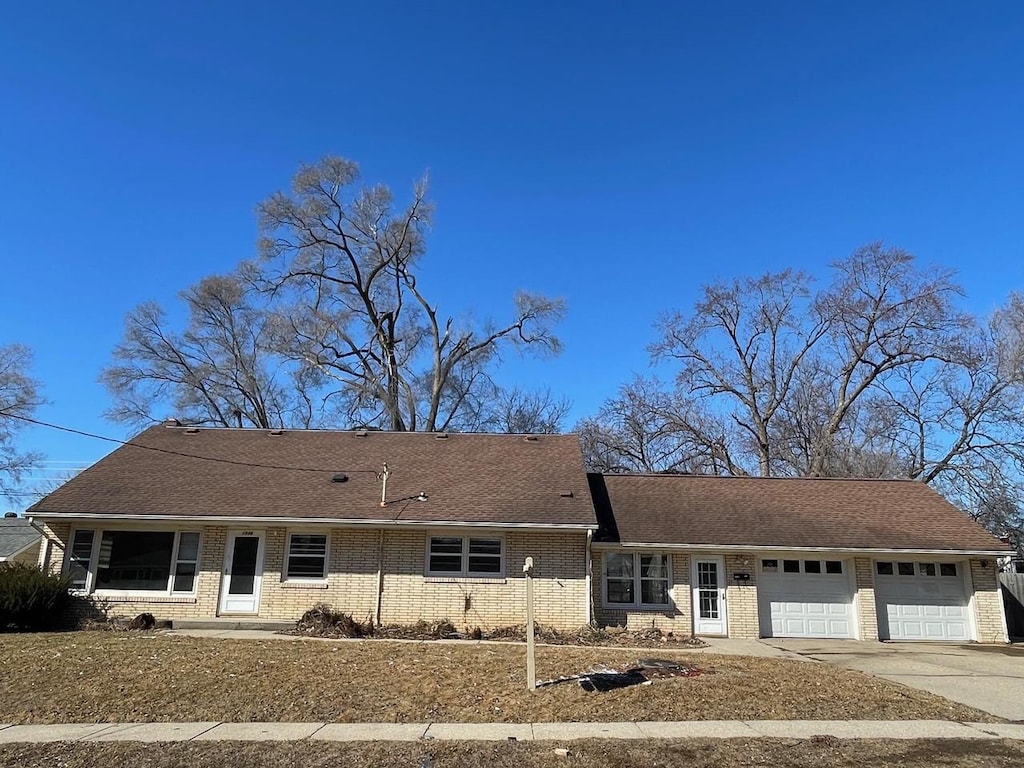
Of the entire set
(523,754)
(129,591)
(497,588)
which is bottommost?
(523,754)

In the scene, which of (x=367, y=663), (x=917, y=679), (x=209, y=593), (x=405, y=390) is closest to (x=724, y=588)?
(x=917, y=679)

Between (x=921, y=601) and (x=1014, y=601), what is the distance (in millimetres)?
4193

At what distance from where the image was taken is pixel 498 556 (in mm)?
17797

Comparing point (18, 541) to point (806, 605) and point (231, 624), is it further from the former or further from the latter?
point (806, 605)

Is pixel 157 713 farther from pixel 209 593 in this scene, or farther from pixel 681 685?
pixel 209 593

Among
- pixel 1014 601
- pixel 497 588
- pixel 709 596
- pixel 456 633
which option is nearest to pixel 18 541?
pixel 456 633

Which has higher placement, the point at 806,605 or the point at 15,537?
the point at 15,537

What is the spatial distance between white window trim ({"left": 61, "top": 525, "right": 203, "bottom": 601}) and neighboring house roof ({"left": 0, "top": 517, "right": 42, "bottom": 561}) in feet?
26.7

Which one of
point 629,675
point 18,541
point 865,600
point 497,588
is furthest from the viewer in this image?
point 18,541

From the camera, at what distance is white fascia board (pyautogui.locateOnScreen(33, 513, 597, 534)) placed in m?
17.2

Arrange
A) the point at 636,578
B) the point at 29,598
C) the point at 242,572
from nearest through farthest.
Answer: the point at 29,598 → the point at 242,572 → the point at 636,578

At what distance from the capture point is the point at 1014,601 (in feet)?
67.3

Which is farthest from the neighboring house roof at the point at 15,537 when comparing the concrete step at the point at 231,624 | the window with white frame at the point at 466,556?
the window with white frame at the point at 466,556

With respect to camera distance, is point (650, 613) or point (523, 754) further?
point (650, 613)
